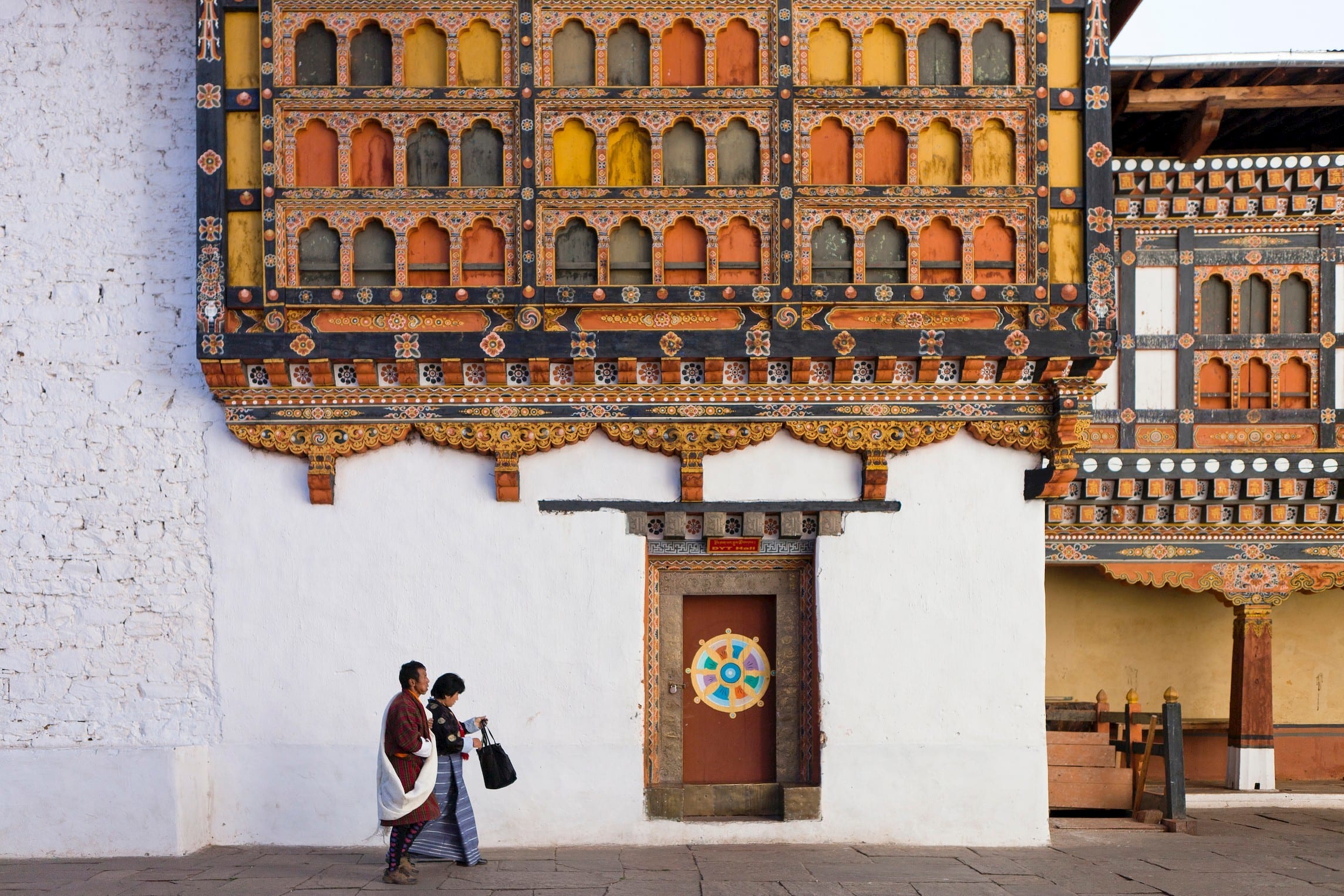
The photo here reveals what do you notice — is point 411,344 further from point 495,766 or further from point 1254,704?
point 1254,704

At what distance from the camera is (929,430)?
27.2 ft

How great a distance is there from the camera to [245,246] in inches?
320

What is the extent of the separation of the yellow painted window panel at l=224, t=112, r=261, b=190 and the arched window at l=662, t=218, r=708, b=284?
9.04ft

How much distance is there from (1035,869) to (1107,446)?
3863 millimetres

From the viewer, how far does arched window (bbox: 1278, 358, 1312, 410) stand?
9.98 m

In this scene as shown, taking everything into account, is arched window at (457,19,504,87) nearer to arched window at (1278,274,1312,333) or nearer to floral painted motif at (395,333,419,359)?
floral painted motif at (395,333,419,359)

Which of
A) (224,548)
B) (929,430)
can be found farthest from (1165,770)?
(224,548)

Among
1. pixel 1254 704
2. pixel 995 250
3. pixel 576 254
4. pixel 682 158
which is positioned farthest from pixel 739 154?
pixel 1254 704

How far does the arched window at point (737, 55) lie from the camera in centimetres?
830

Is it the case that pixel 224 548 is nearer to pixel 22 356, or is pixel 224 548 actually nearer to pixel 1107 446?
pixel 22 356

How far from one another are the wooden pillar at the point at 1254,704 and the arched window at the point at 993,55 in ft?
16.8

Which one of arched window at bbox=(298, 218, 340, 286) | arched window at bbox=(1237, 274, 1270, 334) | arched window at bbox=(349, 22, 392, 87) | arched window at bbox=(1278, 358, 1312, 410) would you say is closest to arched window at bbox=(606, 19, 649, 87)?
arched window at bbox=(349, 22, 392, 87)

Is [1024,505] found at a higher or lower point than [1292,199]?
lower

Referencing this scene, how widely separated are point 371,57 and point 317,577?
353 cm
